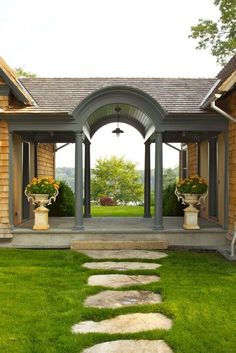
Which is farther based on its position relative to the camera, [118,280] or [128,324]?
[118,280]

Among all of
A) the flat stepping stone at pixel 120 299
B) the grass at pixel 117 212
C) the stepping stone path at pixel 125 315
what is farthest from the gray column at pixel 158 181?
the grass at pixel 117 212

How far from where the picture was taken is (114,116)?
1416 cm

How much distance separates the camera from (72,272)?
319 inches

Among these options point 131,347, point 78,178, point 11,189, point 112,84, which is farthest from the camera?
point 112,84

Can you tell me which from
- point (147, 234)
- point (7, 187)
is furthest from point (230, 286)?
point (7, 187)

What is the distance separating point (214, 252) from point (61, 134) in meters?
6.07

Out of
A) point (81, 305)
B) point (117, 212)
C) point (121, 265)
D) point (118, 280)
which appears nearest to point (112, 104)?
point (121, 265)

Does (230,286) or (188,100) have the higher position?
(188,100)

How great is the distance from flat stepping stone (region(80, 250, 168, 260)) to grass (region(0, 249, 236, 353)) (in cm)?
34

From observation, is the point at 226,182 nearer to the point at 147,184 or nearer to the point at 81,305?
the point at 147,184

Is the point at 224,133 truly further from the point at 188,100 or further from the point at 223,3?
the point at 223,3

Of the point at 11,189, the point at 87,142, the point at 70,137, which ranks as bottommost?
the point at 11,189

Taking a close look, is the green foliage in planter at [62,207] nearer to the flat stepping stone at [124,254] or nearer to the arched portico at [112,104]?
the arched portico at [112,104]

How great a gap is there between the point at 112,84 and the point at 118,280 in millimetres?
7146
